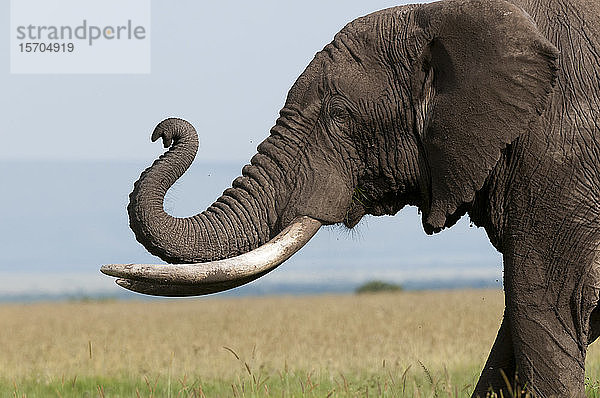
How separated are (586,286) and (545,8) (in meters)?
1.98

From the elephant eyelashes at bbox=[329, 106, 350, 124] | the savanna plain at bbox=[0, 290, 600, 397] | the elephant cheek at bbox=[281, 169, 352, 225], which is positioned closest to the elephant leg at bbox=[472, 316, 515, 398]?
the savanna plain at bbox=[0, 290, 600, 397]

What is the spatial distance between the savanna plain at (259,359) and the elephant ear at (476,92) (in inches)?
60.0

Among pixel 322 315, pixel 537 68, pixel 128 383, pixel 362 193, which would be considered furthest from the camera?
pixel 322 315

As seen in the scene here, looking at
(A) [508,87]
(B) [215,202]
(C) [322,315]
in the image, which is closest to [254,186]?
(B) [215,202]

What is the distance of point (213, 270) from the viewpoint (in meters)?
6.48

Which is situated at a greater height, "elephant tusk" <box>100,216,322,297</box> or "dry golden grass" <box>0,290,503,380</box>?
"elephant tusk" <box>100,216,322,297</box>

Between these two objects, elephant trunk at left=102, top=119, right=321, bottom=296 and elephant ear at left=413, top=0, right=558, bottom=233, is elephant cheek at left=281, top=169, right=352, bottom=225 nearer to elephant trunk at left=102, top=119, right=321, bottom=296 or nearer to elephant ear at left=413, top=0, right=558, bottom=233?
elephant trunk at left=102, top=119, right=321, bottom=296

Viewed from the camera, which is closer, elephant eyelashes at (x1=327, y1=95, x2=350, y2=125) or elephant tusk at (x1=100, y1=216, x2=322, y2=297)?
elephant tusk at (x1=100, y1=216, x2=322, y2=297)

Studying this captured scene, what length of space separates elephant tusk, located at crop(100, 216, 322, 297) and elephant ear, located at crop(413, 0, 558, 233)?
1001 mm

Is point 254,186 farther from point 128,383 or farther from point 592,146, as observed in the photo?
point 128,383

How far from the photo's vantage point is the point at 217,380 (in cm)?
1099

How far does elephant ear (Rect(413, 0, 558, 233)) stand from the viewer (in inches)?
260

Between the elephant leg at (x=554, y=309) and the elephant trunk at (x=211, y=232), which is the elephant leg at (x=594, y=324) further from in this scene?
the elephant trunk at (x=211, y=232)

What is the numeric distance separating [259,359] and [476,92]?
6.46 metres
